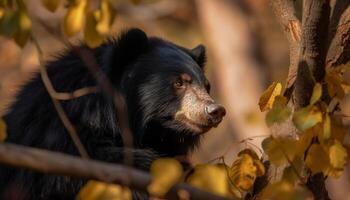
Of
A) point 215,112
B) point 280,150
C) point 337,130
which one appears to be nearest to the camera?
point 280,150

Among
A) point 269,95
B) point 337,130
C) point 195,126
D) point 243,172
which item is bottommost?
point 195,126

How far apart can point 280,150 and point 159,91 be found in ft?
6.50

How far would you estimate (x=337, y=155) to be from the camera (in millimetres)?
2859

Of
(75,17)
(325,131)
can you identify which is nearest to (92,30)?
(75,17)

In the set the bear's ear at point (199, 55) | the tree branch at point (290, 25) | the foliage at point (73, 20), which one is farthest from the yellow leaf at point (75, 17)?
the bear's ear at point (199, 55)

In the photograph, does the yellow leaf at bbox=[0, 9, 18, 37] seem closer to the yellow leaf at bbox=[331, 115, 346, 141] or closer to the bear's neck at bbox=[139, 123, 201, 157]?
the yellow leaf at bbox=[331, 115, 346, 141]

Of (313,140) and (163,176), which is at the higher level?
(163,176)

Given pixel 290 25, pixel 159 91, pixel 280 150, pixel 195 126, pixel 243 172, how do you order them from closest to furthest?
pixel 280 150 < pixel 243 172 < pixel 290 25 < pixel 195 126 < pixel 159 91

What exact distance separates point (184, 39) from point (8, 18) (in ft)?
37.5

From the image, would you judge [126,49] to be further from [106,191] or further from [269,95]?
[106,191]

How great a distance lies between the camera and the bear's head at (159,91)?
468 centimetres

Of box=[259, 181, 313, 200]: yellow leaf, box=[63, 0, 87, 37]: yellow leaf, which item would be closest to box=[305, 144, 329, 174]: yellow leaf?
box=[259, 181, 313, 200]: yellow leaf

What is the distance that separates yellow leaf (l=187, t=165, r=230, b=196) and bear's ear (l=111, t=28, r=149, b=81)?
210 centimetres

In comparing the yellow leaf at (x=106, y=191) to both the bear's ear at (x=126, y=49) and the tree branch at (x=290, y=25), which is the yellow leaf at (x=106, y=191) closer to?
the tree branch at (x=290, y=25)
